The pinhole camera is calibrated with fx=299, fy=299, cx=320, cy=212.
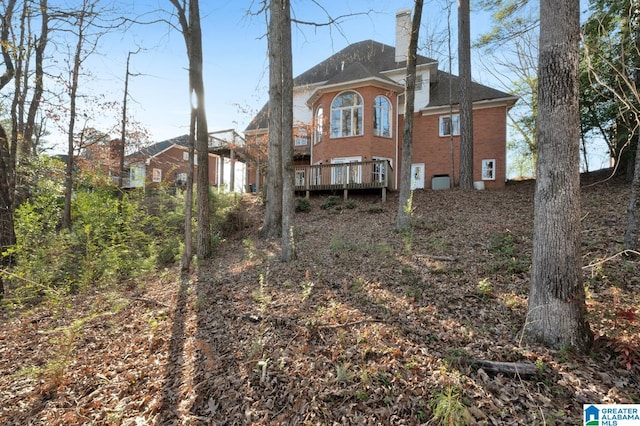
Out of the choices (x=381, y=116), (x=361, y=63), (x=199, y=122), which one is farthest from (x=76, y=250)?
(x=361, y=63)

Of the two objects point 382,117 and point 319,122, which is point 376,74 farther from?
point 319,122

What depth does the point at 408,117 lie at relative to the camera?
27.0 feet

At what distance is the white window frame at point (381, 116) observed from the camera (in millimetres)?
15617

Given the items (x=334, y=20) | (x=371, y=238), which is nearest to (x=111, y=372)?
(x=371, y=238)

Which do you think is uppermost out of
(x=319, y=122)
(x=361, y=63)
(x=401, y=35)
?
(x=401, y=35)

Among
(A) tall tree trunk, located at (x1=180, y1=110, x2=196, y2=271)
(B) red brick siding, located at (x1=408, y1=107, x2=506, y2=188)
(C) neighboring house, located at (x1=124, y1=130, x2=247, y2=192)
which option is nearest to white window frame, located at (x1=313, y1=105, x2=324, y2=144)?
(C) neighboring house, located at (x1=124, y1=130, x2=247, y2=192)

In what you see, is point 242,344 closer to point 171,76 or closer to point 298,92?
point 171,76

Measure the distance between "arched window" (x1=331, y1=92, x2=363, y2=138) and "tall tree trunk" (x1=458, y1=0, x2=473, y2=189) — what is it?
4.84 metres

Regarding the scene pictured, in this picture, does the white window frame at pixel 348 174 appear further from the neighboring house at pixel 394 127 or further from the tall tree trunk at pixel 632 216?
the tall tree trunk at pixel 632 216

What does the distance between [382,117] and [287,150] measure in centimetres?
1043

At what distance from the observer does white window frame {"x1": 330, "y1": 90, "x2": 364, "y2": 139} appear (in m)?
15.6

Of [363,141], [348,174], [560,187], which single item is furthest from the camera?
[363,141]

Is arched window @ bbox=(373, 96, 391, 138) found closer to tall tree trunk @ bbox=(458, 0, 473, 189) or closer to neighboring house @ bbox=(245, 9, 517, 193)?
neighboring house @ bbox=(245, 9, 517, 193)

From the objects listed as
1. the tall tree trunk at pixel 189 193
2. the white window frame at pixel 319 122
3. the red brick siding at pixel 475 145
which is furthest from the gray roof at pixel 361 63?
the tall tree trunk at pixel 189 193
